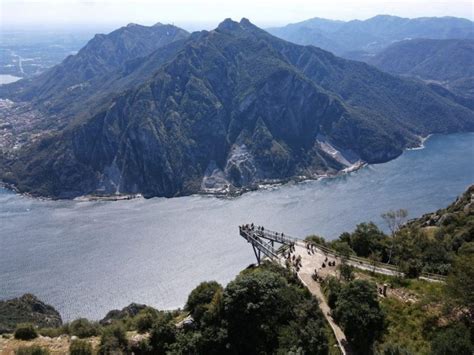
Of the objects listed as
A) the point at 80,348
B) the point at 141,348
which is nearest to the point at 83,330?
the point at 80,348

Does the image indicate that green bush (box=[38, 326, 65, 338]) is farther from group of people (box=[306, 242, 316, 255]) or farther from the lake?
the lake

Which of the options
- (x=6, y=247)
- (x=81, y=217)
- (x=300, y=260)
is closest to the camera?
(x=300, y=260)

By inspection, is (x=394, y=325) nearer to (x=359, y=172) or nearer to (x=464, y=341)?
(x=464, y=341)

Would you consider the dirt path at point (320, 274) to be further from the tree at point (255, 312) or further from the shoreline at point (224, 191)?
the shoreline at point (224, 191)

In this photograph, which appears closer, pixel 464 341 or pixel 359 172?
pixel 464 341

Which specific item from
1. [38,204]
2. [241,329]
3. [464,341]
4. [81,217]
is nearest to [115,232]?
[81,217]

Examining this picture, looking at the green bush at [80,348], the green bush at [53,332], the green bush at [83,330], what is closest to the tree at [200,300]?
the green bush at [83,330]
